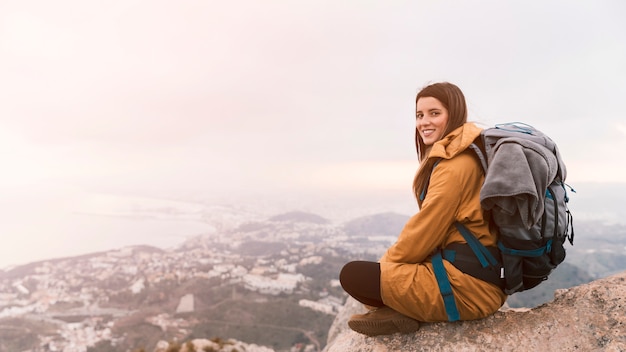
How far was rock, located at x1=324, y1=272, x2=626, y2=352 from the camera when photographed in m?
3.04

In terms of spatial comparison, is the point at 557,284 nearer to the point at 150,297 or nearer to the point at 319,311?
the point at 319,311

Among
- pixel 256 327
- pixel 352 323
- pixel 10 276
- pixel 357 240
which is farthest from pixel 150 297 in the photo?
pixel 352 323

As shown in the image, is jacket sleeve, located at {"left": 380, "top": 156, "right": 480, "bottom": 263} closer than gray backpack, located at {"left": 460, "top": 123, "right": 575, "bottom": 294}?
No

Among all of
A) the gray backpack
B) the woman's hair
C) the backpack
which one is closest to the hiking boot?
the backpack

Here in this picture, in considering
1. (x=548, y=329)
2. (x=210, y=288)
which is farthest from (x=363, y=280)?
(x=210, y=288)

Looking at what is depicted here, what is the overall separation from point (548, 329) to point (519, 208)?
1.52 metres

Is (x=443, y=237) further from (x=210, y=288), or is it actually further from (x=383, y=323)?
(x=210, y=288)

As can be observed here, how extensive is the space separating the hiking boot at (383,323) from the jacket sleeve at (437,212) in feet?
2.40

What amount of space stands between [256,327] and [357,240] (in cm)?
7530

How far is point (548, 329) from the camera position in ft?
10.6

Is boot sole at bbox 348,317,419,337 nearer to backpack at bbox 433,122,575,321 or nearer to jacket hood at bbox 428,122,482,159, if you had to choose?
backpack at bbox 433,122,575,321

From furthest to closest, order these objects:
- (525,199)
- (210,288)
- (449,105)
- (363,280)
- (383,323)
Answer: (210,288)
(383,323)
(449,105)
(363,280)
(525,199)

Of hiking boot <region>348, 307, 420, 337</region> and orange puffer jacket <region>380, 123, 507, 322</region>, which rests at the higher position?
orange puffer jacket <region>380, 123, 507, 322</region>

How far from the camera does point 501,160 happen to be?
102 inches
